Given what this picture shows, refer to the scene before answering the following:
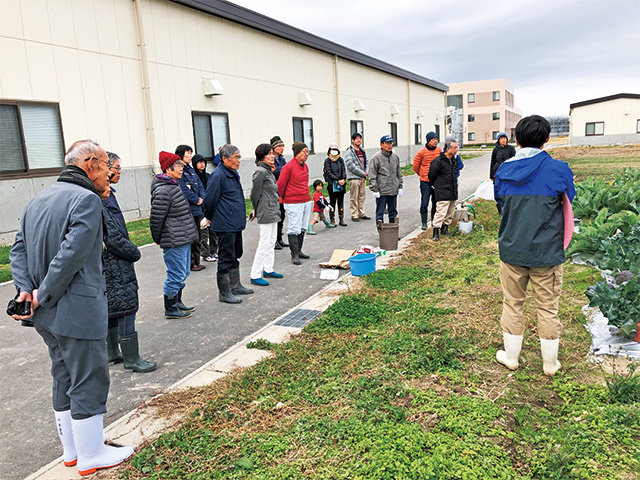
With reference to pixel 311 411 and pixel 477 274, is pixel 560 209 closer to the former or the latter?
pixel 311 411

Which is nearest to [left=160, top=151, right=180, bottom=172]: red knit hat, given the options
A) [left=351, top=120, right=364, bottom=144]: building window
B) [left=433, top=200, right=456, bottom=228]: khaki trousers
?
[left=433, top=200, right=456, bottom=228]: khaki trousers

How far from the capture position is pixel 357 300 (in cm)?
609

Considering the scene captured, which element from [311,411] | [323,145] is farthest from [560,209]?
[323,145]

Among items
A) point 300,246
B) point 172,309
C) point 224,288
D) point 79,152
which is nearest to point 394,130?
point 300,246

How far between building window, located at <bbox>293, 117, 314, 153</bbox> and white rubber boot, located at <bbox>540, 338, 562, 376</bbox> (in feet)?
54.4

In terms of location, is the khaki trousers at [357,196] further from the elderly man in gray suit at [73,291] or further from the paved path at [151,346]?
the elderly man in gray suit at [73,291]

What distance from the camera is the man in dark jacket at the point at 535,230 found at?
3816 mm

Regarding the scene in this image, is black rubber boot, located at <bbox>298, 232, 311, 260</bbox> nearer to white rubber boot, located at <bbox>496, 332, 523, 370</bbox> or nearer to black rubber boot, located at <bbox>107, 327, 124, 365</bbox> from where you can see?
black rubber boot, located at <bbox>107, 327, 124, 365</bbox>

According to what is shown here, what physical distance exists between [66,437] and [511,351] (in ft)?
11.5

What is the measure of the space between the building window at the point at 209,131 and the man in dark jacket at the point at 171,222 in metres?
9.57

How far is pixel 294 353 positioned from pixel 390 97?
88.8ft

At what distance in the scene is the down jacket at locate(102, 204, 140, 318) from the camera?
428cm

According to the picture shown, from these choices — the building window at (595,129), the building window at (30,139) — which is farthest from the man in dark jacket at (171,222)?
the building window at (595,129)

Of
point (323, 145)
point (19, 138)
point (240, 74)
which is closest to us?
point (19, 138)
